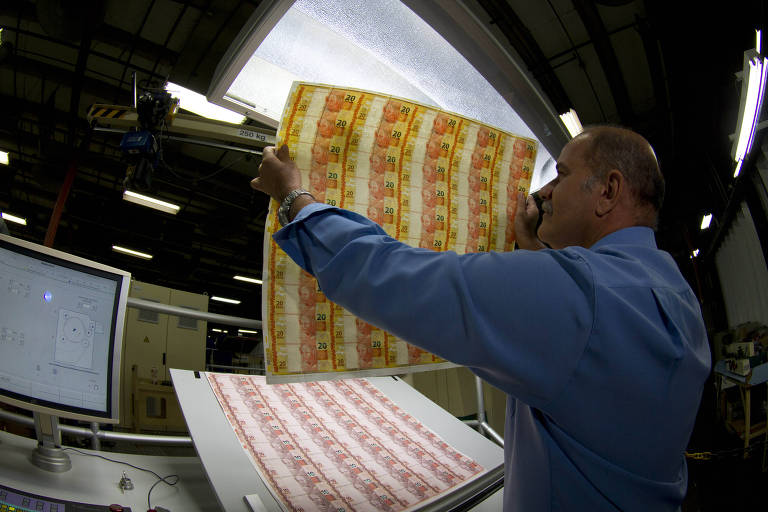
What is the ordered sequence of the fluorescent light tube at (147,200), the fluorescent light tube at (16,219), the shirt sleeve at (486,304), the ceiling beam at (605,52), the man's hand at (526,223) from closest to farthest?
the shirt sleeve at (486,304), the man's hand at (526,223), the ceiling beam at (605,52), the fluorescent light tube at (147,200), the fluorescent light tube at (16,219)

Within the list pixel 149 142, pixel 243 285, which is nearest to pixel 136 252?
pixel 243 285

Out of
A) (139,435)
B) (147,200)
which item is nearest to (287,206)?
(139,435)

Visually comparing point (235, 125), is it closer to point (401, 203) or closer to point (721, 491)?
point (401, 203)

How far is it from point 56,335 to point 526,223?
3.94ft

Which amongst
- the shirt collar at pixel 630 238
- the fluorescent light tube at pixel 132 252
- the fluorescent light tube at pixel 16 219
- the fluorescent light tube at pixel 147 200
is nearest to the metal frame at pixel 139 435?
the shirt collar at pixel 630 238

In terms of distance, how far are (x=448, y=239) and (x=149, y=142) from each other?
3.66 m

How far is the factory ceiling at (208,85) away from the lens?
2.02m

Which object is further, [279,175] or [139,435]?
[139,435]

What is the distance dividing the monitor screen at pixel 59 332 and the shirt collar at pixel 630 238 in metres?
1.13

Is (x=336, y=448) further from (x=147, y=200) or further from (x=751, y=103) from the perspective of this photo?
(x=147, y=200)

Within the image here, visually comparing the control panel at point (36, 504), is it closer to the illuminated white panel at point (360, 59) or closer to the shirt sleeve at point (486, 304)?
the shirt sleeve at point (486, 304)

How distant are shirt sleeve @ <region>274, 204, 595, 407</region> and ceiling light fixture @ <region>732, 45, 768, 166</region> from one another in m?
1.81

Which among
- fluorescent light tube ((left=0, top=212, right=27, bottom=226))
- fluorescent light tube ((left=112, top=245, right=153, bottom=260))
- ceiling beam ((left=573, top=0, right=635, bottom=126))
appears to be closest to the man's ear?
ceiling beam ((left=573, top=0, right=635, bottom=126))

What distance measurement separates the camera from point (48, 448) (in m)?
0.84
